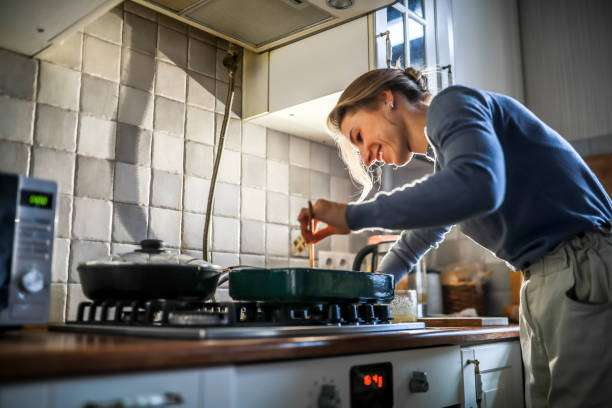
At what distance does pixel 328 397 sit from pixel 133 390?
296 mm

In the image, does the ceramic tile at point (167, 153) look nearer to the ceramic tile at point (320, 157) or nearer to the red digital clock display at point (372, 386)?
the ceramic tile at point (320, 157)

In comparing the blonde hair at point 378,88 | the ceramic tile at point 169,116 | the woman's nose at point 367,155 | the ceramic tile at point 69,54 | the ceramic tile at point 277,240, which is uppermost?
the ceramic tile at point 69,54

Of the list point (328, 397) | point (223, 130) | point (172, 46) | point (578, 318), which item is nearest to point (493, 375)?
point (578, 318)

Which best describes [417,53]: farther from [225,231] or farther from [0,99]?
[0,99]

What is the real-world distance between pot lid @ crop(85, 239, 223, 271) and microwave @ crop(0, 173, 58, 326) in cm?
19

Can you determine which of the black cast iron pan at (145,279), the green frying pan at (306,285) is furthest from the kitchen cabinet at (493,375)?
the black cast iron pan at (145,279)

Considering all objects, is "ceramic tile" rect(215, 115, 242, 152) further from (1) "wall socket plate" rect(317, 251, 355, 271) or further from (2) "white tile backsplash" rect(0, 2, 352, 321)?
(1) "wall socket plate" rect(317, 251, 355, 271)

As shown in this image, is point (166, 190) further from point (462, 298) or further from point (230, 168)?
point (462, 298)

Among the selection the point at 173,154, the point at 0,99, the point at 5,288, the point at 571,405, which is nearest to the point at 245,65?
the point at 173,154

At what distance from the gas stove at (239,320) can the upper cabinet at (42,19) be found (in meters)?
0.57

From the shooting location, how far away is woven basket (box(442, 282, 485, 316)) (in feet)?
6.44

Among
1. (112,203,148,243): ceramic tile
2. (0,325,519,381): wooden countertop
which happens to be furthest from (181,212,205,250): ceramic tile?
(0,325,519,381): wooden countertop

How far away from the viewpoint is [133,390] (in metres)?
0.57

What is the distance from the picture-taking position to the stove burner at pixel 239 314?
83cm
